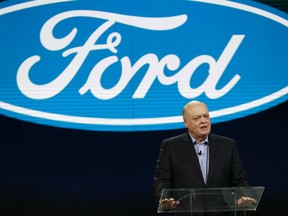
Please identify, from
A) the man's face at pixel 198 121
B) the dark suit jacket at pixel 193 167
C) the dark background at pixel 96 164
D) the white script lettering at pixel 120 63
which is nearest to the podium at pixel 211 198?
the dark suit jacket at pixel 193 167

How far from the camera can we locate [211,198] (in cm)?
384

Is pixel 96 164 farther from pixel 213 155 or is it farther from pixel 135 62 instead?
pixel 213 155

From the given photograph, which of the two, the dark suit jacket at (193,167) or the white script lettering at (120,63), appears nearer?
the dark suit jacket at (193,167)

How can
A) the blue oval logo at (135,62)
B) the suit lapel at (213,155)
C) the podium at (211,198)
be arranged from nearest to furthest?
the podium at (211,198) → the suit lapel at (213,155) → the blue oval logo at (135,62)

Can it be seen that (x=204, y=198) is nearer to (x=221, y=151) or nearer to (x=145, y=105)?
(x=221, y=151)

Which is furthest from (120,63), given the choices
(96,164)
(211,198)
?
(211,198)

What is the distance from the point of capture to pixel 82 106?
5.54 meters

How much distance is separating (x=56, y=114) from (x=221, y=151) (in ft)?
5.24

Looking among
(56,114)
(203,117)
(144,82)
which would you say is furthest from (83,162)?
(203,117)

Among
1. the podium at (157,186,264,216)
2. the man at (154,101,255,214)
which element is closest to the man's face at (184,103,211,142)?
the man at (154,101,255,214)

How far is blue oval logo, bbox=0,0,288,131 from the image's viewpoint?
5.54 meters

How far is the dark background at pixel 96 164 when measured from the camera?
5539 millimetres

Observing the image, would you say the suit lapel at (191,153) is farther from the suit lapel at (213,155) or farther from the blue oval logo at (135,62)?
the blue oval logo at (135,62)

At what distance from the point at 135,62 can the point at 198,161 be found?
1339 millimetres
